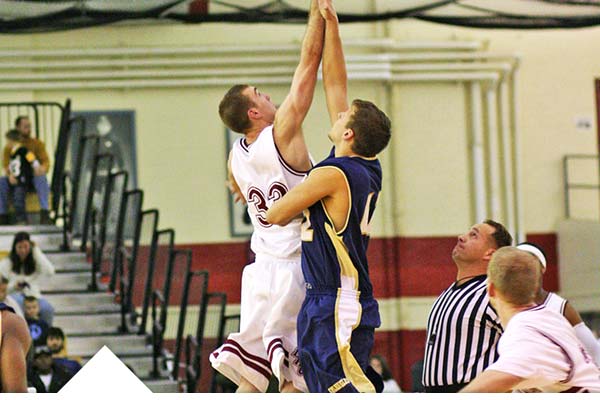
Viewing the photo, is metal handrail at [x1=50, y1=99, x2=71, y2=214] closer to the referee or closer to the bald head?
the referee

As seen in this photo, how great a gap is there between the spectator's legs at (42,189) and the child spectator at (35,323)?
1593 mm

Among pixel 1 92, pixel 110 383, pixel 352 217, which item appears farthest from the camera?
pixel 1 92

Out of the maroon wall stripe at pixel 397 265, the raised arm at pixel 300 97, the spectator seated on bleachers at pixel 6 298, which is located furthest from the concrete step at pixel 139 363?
the raised arm at pixel 300 97

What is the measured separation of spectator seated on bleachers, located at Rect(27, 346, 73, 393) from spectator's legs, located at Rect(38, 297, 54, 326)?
31 cm

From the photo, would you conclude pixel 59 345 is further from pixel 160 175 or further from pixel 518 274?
pixel 518 274

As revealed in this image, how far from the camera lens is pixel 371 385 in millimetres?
4941

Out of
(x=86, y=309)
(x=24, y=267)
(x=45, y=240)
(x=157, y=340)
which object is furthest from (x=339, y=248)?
(x=45, y=240)

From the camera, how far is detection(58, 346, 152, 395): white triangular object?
3.58 m

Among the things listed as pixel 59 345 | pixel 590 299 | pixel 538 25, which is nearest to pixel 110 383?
pixel 59 345

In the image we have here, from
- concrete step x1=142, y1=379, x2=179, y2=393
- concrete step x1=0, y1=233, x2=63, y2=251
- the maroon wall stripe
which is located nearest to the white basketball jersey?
concrete step x1=142, y1=379, x2=179, y2=393

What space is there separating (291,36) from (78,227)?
4.11 meters

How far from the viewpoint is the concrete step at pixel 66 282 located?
1150cm

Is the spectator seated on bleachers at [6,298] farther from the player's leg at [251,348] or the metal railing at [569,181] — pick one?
the metal railing at [569,181]

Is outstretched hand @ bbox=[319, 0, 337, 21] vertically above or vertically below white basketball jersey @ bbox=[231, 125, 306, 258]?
above
